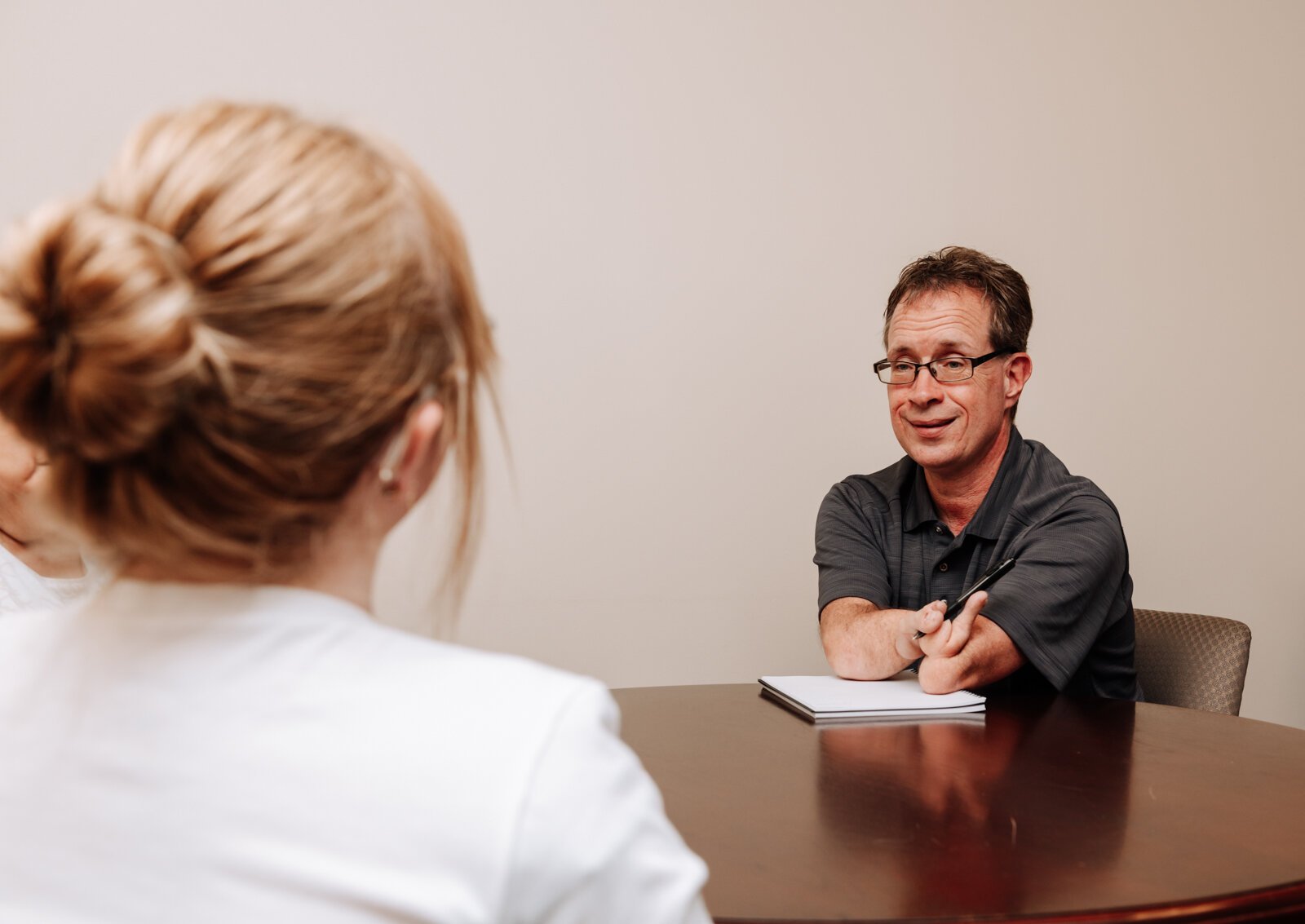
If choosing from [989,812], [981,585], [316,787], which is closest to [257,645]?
[316,787]

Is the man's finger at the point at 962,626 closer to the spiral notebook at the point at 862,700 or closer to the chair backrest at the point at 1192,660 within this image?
the spiral notebook at the point at 862,700

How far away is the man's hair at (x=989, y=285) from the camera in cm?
229

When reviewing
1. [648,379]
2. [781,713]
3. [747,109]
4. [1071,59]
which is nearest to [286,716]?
[781,713]

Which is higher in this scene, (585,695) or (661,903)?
(585,695)

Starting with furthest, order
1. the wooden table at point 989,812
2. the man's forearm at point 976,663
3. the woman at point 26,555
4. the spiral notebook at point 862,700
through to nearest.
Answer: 1. the man's forearm at point 976,663
2. the spiral notebook at point 862,700
3. the woman at point 26,555
4. the wooden table at point 989,812

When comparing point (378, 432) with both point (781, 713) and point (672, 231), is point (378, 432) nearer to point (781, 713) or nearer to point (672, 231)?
point (781, 713)

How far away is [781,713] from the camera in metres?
1.67

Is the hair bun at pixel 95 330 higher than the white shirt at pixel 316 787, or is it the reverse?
the hair bun at pixel 95 330

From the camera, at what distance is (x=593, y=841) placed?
1.99 feet

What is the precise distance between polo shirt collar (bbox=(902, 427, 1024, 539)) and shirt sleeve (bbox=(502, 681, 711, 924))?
166 cm

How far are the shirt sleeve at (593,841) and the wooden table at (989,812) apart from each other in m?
0.31

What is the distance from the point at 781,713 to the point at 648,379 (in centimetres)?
128

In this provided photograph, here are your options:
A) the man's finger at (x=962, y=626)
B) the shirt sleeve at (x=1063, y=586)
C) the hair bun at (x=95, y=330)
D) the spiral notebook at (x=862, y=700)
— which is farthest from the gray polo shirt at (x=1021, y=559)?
the hair bun at (x=95, y=330)

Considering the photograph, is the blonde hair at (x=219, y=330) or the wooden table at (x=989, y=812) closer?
the blonde hair at (x=219, y=330)
